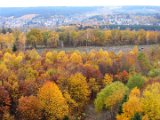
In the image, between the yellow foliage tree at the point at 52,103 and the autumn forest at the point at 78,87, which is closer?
the autumn forest at the point at 78,87

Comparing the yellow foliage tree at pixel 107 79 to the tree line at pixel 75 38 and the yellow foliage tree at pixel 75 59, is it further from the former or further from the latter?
the tree line at pixel 75 38

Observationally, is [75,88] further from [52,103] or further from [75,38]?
[75,38]

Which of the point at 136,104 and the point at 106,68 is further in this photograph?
the point at 106,68

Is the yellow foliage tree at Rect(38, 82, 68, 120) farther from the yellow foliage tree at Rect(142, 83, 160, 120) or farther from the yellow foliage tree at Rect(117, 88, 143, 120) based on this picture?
the yellow foliage tree at Rect(142, 83, 160, 120)

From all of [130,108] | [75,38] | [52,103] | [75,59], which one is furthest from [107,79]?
[75,38]

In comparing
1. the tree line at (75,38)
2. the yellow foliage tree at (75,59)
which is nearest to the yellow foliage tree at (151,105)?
the yellow foliage tree at (75,59)

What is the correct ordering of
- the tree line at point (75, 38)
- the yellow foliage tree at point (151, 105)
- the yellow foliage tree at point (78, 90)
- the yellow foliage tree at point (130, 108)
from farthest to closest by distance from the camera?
the tree line at point (75, 38)
the yellow foliage tree at point (78, 90)
the yellow foliage tree at point (151, 105)
the yellow foliage tree at point (130, 108)

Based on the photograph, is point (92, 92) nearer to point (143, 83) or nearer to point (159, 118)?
point (143, 83)

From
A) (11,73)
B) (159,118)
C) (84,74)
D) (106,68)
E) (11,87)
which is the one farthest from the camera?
(106,68)

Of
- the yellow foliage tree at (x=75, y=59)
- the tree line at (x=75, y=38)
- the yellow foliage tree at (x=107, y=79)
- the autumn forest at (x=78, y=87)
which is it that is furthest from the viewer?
the tree line at (x=75, y=38)

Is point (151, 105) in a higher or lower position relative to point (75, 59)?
higher

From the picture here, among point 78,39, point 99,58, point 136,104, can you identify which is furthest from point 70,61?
point 78,39
